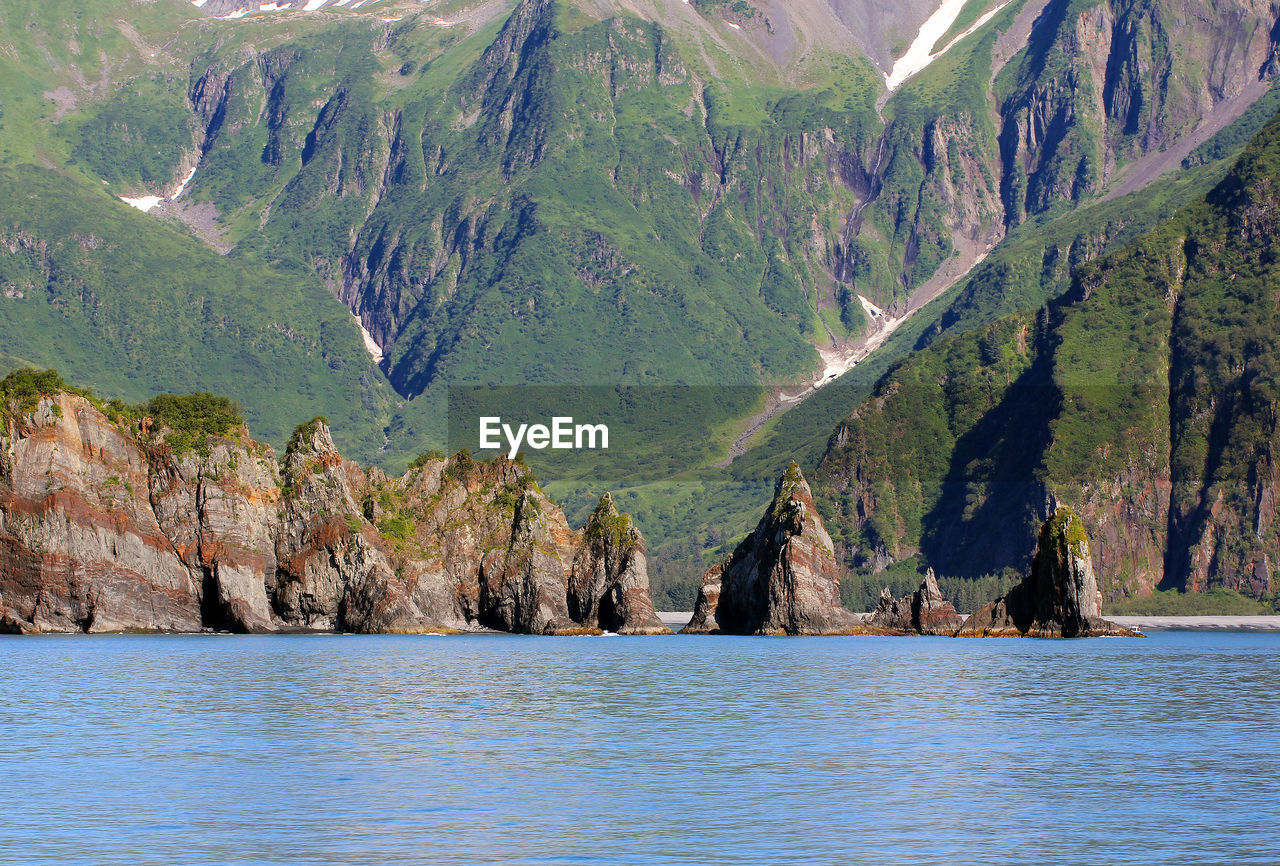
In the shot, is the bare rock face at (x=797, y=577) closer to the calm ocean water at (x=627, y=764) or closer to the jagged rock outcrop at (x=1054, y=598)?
the jagged rock outcrop at (x=1054, y=598)

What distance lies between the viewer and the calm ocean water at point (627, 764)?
47.7 metres

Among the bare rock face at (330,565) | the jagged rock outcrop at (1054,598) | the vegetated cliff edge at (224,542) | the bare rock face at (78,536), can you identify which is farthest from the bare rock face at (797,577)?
the bare rock face at (78,536)

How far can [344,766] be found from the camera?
62781mm

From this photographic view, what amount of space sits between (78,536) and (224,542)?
17.2m

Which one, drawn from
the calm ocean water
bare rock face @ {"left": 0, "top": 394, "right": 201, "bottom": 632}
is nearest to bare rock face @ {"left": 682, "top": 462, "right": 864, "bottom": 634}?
bare rock face @ {"left": 0, "top": 394, "right": 201, "bottom": 632}

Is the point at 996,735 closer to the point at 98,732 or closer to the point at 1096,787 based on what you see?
the point at 1096,787

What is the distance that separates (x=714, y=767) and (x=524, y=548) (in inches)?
5091

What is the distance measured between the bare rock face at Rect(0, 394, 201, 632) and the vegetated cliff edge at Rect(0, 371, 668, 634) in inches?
5.5

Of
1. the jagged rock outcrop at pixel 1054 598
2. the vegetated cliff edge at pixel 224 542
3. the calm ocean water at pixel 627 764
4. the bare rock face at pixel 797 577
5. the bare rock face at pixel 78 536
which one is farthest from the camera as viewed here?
the bare rock face at pixel 797 577

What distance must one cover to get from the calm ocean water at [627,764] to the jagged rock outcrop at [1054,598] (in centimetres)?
5871

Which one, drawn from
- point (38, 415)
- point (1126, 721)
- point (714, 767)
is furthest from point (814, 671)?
point (38, 415)

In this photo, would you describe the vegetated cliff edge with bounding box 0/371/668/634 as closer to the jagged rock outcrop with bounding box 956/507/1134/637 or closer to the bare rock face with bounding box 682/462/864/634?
the bare rock face with bounding box 682/462/864/634

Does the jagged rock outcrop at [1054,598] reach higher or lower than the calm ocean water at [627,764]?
higher

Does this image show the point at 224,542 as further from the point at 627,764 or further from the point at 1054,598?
the point at 627,764
